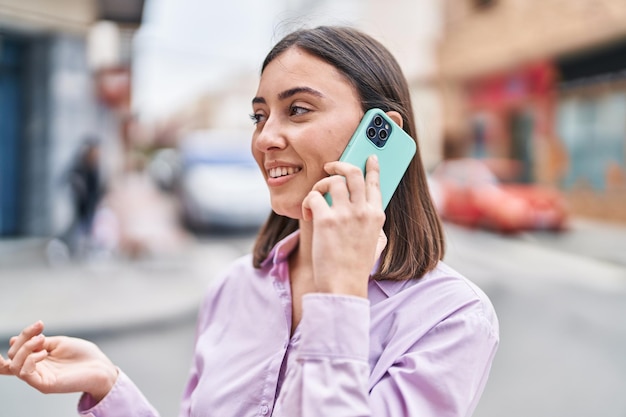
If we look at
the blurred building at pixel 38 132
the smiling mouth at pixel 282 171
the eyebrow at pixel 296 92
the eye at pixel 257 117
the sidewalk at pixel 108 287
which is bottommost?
the sidewalk at pixel 108 287

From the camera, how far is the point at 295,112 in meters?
1.12

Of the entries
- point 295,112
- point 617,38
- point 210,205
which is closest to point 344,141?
point 295,112

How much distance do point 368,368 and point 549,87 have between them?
17525 mm

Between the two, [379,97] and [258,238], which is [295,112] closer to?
[379,97]

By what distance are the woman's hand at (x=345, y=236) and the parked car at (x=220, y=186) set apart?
31.0 feet

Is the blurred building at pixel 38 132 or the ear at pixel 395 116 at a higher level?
the ear at pixel 395 116

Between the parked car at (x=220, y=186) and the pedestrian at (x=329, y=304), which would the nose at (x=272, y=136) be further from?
the parked car at (x=220, y=186)

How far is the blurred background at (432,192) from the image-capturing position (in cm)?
409

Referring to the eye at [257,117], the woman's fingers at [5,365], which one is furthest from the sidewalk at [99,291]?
the eye at [257,117]

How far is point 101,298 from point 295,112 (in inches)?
219

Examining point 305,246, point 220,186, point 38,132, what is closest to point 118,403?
point 305,246

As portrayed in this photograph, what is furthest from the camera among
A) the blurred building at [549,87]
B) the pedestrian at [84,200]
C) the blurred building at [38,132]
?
the blurred building at [549,87]

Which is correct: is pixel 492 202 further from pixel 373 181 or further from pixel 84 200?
pixel 373 181

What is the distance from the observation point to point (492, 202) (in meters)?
12.2
